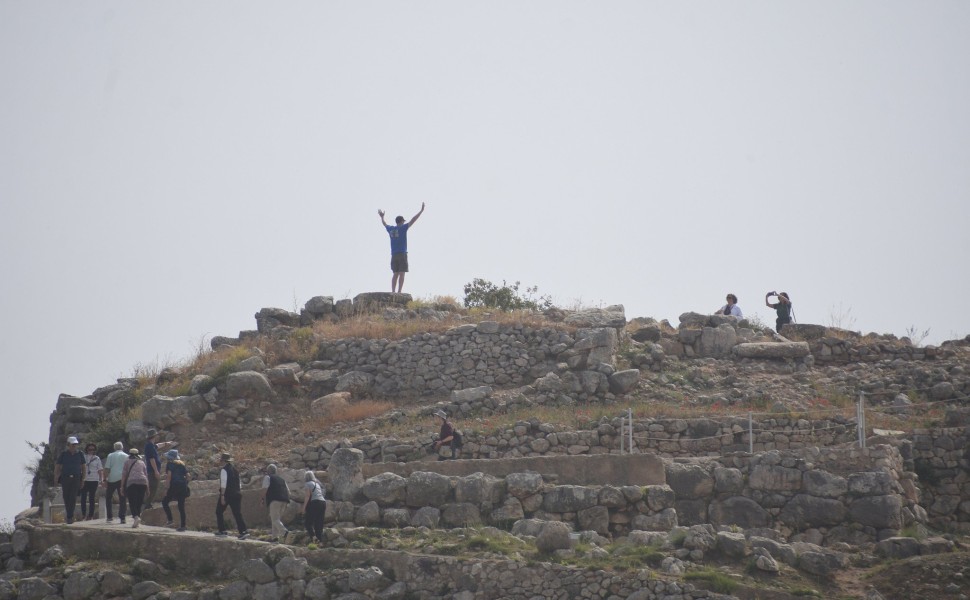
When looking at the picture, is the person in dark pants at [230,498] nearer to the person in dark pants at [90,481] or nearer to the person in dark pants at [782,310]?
the person in dark pants at [90,481]

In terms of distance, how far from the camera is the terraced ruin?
1662cm

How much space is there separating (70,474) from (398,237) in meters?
13.2

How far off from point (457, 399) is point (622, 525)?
8.25 metres

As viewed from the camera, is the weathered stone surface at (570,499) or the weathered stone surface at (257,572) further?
the weathered stone surface at (570,499)

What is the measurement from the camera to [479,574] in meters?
16.5

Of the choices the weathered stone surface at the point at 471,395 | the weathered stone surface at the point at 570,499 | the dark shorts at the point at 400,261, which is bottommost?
the weathered stone surface at the point at 570,499

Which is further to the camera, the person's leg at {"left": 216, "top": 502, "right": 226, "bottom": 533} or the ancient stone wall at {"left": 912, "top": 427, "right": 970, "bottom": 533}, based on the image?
the ancient stone wall at {"left": 912, "top": 427, "right": 970, "bottom": 533}

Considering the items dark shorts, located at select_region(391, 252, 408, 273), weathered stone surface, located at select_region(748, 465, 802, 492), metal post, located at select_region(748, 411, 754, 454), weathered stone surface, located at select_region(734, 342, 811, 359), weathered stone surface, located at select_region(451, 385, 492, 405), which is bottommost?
weathered stone surface, located at select_region(748, 465, 802, 492)

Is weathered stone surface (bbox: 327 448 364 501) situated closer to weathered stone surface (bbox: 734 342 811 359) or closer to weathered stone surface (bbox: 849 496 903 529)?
weathered stone surface (bbox: 849 496 903 529)

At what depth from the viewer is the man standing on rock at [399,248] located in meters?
31.8

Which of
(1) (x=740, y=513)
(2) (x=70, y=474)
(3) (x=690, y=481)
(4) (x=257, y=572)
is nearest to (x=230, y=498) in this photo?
(4) (x=257, y=572)

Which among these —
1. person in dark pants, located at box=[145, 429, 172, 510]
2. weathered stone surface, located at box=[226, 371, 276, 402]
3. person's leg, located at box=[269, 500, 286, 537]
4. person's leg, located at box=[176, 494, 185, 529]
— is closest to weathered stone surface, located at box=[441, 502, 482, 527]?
person's leg, located at box=[269, 500, 286, 537]

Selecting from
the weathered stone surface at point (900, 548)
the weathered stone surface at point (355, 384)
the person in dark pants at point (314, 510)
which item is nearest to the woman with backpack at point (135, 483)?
the person in dark pants at point (314, 510)

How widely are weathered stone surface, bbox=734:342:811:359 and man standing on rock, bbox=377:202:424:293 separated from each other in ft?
29.0
